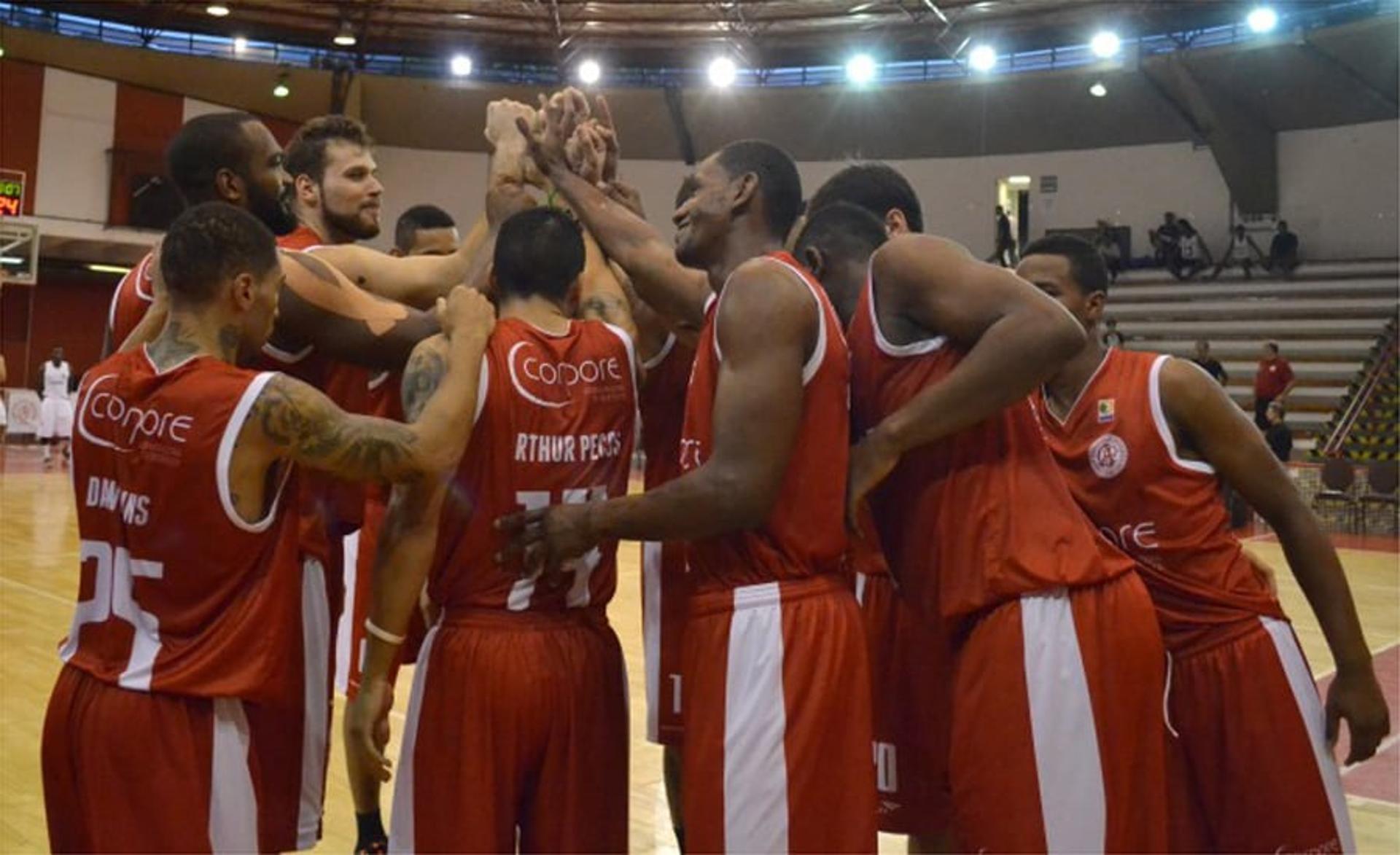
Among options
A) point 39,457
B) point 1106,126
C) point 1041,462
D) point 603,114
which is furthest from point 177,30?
point 1041,462

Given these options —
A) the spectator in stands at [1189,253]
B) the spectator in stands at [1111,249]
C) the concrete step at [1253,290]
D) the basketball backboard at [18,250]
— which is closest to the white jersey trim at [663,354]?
the concrete step at [1253,290]

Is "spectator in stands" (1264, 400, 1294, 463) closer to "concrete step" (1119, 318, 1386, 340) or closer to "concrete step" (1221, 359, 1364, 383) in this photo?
"concrete step" (1221, 359, 1364, 383)

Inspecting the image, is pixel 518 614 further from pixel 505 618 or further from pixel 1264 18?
pixel 1264 18

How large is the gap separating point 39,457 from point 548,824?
2153 cm

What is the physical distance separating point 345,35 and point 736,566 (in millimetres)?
24065

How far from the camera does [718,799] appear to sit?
2.22 metres

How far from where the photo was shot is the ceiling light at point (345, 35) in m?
23.5

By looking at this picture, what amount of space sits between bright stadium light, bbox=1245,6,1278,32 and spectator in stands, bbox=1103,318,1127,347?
575 centimetres

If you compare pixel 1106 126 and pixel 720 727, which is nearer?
pixel 720 727

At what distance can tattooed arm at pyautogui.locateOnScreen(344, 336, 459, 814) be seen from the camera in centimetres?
244

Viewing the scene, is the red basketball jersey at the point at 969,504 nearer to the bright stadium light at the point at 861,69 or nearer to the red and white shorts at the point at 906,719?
the red and white shorts at the point at 906,719

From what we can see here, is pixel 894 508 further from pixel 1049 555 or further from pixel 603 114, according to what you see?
pixel 603 114

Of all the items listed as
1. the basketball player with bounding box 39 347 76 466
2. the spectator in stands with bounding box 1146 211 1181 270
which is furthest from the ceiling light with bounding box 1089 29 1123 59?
the basketball player with bounding box 39 347 76 466

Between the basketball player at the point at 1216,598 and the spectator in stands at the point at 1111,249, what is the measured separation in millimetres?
21944
